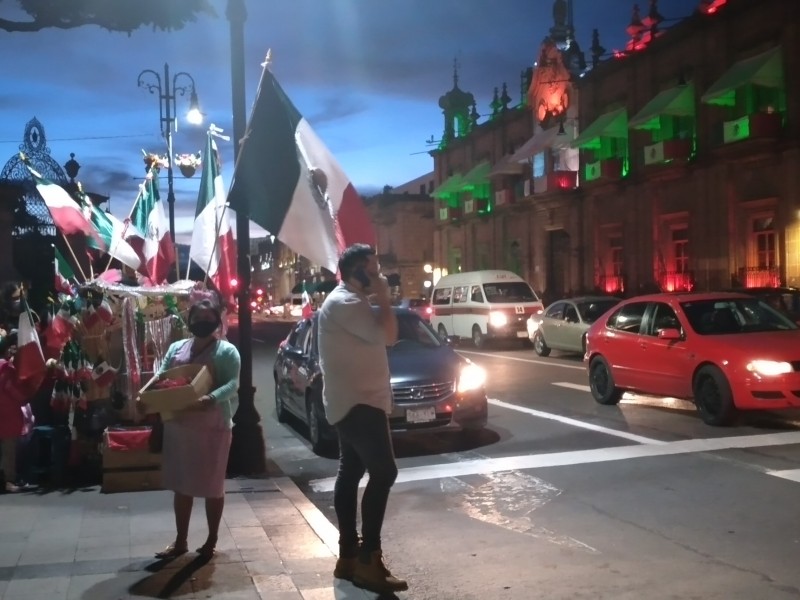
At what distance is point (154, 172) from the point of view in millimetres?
12312

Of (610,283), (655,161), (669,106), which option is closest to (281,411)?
(669,106)

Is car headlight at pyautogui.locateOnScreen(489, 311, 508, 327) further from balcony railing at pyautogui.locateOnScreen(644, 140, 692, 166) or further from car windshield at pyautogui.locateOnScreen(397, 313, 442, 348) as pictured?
car windshield at pyautogui.locateOnScreen(397, 313, 442, 348)

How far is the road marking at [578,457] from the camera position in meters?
9.20

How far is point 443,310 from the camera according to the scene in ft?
97.1

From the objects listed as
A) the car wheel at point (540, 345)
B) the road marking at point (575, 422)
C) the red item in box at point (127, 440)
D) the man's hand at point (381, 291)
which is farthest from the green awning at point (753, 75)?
the man's hand at point (381, 291)

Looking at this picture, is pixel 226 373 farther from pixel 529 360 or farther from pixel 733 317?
pixel 529 360

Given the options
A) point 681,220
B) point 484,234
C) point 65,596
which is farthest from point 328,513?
point 484,234

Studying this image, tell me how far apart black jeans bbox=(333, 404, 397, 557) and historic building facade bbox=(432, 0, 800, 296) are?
2310 cm

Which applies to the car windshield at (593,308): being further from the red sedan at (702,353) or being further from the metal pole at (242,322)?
the metal pole at (242,322)

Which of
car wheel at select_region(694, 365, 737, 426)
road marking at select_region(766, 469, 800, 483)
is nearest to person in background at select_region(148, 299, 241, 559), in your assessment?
road marking at select_region(766, 469, 800, 483)

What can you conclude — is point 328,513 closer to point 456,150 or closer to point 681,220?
point 681,220

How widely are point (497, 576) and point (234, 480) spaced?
3499mm

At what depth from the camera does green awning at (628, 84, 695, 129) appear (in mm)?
29578

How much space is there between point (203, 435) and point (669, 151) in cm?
2721
